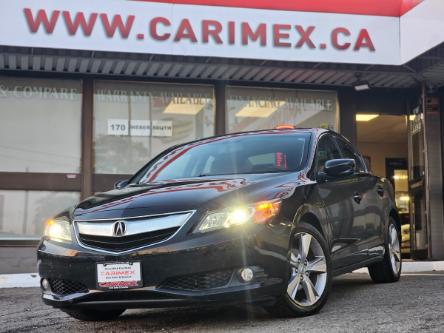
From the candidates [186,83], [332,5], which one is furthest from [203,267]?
[186,83]

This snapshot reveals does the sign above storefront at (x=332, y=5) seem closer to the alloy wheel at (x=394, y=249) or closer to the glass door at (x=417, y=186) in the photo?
the glass door at (x=417, y=186)

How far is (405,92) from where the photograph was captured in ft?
42.6

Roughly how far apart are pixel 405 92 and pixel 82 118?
6.19 m

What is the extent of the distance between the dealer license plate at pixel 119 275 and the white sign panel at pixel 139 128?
7428mm

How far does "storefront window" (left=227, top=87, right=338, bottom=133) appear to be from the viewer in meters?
12.1

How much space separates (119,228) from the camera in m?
4.41

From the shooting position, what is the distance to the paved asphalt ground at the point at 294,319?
438 centimetres

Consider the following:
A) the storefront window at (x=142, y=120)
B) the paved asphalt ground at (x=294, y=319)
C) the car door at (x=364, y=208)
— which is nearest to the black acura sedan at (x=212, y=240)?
the paved asphalt ground at (x=294, y=319)

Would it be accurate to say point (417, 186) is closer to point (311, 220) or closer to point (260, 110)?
point (260, 110)

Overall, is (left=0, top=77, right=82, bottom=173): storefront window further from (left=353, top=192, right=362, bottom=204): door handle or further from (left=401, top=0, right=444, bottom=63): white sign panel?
(left=353, top=192, right=362, bottom=204): door handle

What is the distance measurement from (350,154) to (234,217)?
269cm

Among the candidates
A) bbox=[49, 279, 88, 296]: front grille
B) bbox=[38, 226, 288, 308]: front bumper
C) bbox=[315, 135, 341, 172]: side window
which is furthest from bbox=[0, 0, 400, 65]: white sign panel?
bbox=[38, 226, 288, 308]: front bumper

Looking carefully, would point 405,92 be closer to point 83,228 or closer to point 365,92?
point 365,92

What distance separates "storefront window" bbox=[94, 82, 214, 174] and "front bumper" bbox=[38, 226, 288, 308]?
7.27 metres
